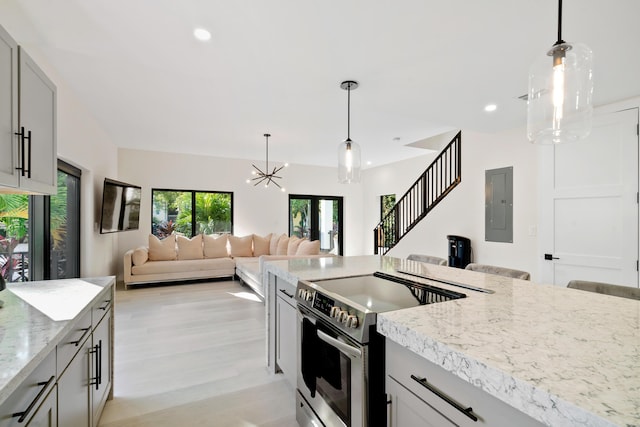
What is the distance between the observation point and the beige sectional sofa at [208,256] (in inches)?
213

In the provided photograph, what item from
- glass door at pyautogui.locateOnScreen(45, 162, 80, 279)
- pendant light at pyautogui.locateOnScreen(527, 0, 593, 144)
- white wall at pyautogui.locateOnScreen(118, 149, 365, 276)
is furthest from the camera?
white wall at pyautogui.locateOnScreen(118, 149, 365, 276)

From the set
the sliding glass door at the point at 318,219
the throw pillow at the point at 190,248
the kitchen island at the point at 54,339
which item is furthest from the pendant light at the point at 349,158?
the sliding glass door at the point at 318,219

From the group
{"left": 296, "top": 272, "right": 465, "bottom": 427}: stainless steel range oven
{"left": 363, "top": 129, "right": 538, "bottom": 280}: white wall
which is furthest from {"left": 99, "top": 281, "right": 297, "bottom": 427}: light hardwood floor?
{"left": 363, "top": 129, "right": 538, "bottom": 280}: white wall

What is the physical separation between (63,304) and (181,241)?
16.5ft

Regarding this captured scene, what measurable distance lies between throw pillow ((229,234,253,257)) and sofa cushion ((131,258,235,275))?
412mm

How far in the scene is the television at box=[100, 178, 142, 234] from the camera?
4543 mm

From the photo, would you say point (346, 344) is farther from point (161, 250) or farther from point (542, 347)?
point (161, 250)

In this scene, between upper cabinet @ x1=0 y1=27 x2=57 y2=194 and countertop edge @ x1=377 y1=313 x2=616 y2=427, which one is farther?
upper cabinet @ x1=0 y1=27 x2=57 y2=194

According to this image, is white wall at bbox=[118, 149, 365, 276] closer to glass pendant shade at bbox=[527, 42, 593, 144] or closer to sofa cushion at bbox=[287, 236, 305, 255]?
sofa cushion at bbox=[287, 236, 305, 255]

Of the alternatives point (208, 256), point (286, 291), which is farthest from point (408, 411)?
point (208, 256)

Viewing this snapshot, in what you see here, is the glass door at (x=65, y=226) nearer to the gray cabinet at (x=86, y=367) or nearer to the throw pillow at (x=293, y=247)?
the gray cabinet at (x=86, y=367)

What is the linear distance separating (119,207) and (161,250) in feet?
4.27

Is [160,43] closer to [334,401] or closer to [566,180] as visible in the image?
[334,401]

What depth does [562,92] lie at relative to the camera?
1.43 metres
